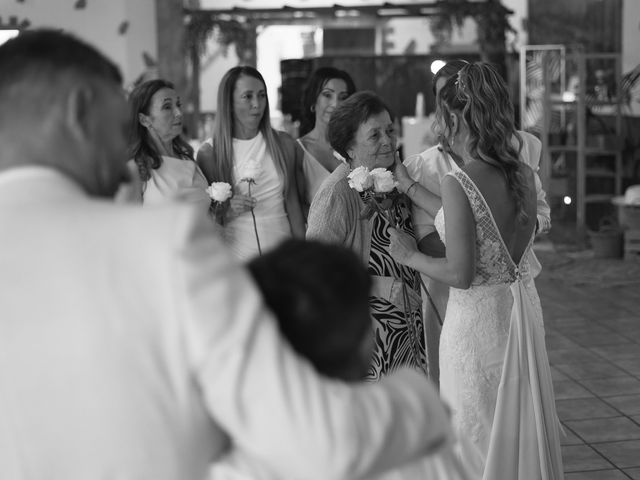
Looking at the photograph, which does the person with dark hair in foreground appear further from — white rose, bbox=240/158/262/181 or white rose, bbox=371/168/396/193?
white rose, bbox=240/158/262/181

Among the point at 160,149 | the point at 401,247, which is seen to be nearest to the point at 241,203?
the point at 160,149

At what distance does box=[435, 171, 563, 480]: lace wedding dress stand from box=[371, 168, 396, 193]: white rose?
12.0 inches

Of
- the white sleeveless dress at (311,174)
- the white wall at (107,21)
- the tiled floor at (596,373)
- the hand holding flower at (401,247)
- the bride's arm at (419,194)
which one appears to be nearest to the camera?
the hand holding flower at (401,247)

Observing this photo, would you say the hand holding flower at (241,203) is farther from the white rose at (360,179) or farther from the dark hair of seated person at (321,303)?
the dark hair of seated person at (321,303)

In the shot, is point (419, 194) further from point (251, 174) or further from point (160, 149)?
point (160, 149)

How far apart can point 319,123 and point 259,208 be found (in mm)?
716

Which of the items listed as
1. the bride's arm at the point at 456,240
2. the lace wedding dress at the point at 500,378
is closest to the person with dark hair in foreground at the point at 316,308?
the bride's arm at the point at 456,240

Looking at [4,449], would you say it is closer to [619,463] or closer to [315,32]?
[619,463]

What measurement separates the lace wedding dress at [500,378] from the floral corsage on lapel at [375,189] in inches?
12.5

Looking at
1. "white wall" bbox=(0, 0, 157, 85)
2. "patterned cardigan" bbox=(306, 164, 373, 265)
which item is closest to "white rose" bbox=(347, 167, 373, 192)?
"patterned cardigan" bbox=(306, 164, 373, 265)

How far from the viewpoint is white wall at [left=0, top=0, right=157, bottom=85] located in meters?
11.5

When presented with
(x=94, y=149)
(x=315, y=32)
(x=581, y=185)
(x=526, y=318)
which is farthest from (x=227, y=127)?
(x=315, y=32)

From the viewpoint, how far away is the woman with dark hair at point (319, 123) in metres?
5.15

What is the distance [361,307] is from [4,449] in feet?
1.44
